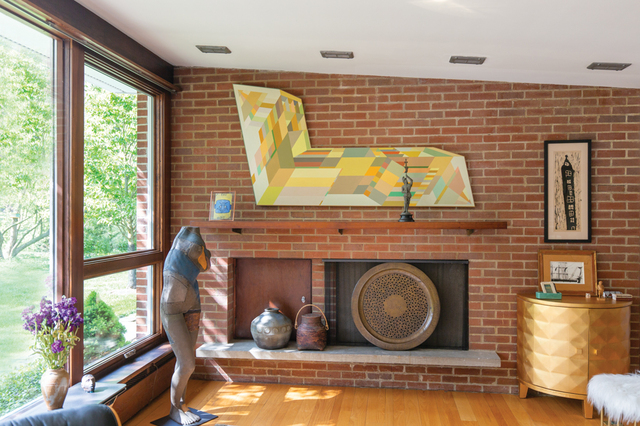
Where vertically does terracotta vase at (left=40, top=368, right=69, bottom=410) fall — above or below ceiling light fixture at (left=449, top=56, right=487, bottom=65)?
below

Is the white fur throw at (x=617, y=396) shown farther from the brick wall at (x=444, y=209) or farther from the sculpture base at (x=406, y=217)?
the sculpture base at (x=406, y=217)

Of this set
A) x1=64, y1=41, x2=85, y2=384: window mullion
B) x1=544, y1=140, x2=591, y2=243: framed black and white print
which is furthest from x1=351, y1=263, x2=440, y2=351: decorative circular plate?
x1=64, y1=41, x2=85, y2=384: window mullion

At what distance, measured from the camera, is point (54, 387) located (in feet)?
7.32

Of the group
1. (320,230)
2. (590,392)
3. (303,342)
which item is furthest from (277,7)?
(590,392)

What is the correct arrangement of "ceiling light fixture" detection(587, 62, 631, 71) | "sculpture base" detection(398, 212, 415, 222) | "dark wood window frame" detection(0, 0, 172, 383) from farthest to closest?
"sculpture base" detection(398, 212, 415, 222)
"ceiling light fixture" detection(587, 62, 631, 71)
"dark wood window frame" detection(0, 0, 172, 383)

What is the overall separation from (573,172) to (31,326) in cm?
376

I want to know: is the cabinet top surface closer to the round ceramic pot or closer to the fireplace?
the fireplace

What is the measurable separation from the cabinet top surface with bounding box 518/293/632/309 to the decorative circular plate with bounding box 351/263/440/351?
748 mm

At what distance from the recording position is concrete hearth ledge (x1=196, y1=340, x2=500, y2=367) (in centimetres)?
→ 336

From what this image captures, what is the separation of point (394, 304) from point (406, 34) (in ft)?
6.64

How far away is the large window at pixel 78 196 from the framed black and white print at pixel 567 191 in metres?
3.14

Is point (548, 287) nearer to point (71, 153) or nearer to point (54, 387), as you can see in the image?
point (54, 387)

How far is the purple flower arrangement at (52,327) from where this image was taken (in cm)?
223

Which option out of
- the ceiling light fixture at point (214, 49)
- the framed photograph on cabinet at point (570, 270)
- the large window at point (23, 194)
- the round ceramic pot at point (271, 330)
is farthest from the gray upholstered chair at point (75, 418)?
the framed photograph on cabinet at point (570, 270)
